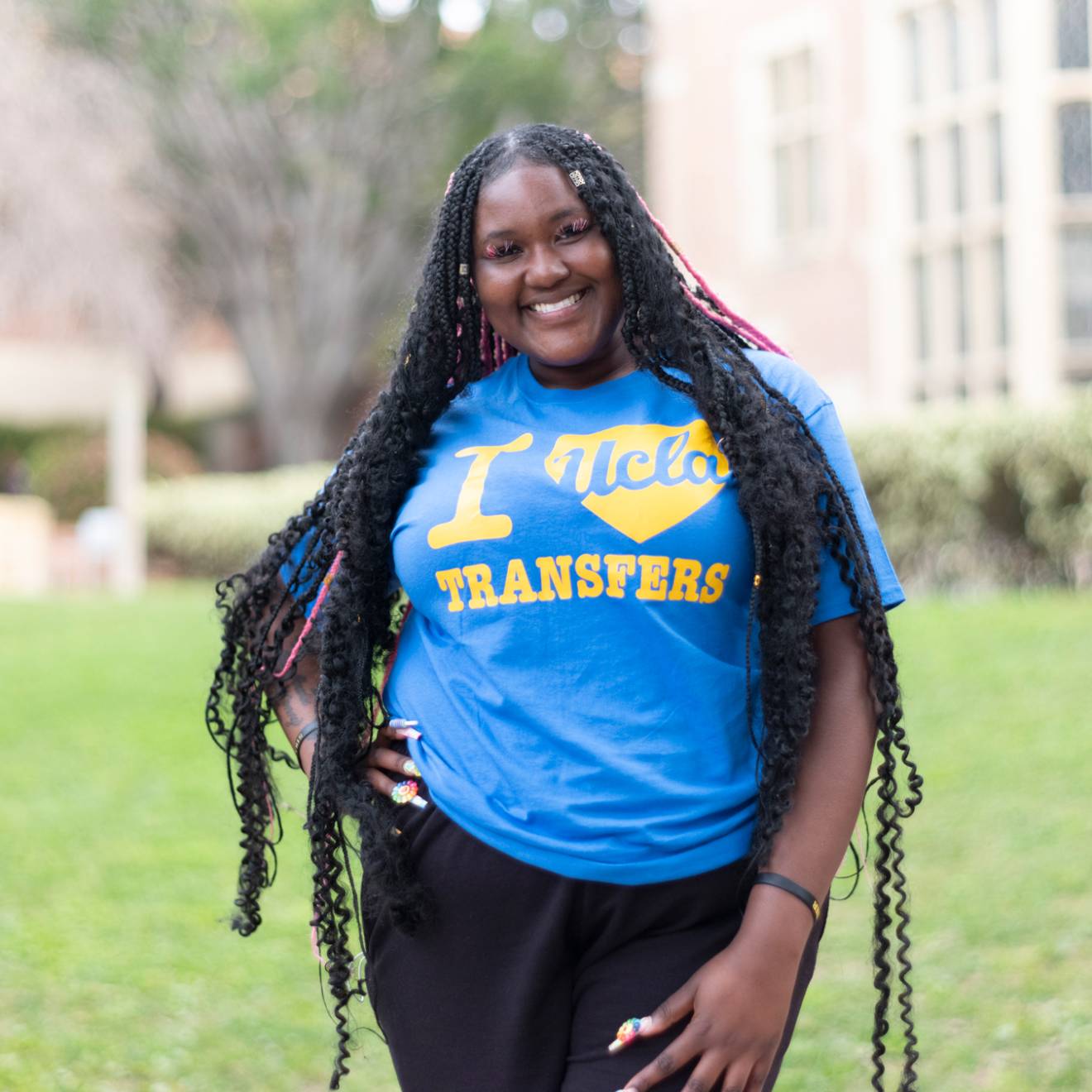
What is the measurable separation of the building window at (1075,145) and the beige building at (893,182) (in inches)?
0.7

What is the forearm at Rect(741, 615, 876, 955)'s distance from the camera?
2.01 m

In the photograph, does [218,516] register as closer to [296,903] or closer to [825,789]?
[296,903]

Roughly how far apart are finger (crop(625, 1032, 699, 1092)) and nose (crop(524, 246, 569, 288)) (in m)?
1.04

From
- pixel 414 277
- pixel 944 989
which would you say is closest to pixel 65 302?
pixel 944 989

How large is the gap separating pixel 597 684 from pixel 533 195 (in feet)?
2.32

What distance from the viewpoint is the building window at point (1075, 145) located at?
14.2 meters

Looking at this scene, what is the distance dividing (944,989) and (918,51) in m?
12.3

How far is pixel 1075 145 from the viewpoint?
1424 centimetres

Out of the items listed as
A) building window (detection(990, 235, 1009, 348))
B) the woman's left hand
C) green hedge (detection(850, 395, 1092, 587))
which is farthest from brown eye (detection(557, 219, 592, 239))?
building window (detection(990, 235, 1009, 348))

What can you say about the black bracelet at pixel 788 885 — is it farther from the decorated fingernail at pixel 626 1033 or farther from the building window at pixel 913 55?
the building window at pixel 913 55

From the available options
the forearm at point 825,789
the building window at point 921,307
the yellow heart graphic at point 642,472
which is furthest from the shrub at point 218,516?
the forearm at point 825,789

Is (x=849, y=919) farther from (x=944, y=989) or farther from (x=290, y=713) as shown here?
(x=290, y=713)

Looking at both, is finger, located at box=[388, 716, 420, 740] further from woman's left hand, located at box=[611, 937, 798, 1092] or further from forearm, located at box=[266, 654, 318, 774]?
woman's left hand, located at box=[611, 937, 798, 1092]

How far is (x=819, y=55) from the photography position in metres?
16.2
